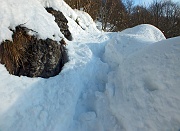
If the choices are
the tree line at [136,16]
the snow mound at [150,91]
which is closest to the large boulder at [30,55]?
the snow mound at [150,91]

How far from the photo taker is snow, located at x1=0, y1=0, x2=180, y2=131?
2.57m

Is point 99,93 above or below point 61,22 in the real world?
below

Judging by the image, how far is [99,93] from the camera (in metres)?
3.68

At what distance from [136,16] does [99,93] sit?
16.2 m

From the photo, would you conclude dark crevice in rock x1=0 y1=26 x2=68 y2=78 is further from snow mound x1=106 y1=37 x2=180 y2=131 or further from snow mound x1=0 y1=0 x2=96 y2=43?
snow mound x1=106 y1=37 x2=180 y2=131


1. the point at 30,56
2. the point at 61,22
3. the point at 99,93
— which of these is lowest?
the point at 99,93

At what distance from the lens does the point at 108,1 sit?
1600 centimetres

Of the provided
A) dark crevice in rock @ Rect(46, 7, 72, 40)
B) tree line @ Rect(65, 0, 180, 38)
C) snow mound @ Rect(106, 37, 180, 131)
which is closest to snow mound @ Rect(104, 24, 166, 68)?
snow mound @ Rect(106, 37, 180, 131)

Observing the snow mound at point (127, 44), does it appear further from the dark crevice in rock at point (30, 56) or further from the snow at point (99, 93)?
the dark crevice in rock at point (30, 56)

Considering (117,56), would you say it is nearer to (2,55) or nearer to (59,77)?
(59,77)

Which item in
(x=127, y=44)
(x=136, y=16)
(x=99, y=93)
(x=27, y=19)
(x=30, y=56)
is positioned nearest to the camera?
(x=99, y=93)

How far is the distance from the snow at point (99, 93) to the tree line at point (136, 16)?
10527mm

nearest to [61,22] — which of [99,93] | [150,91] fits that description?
[99,93]

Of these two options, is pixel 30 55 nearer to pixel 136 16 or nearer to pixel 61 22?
pixel 61 22
